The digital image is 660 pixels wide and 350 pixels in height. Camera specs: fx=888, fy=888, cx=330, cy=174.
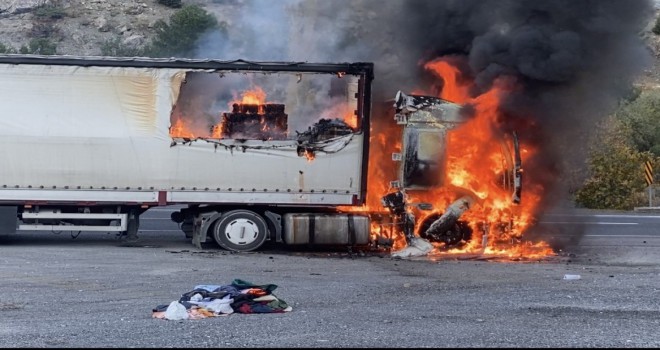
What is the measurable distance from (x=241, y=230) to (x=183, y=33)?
22614 millimetres

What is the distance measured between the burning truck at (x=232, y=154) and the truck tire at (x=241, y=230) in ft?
0.06

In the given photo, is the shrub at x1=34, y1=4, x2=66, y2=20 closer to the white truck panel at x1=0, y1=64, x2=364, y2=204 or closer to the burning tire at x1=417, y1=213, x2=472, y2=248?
the white truck panel at x1=0, y1=64, x2=364, y2=204

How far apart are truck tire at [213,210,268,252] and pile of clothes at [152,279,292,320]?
5954mm

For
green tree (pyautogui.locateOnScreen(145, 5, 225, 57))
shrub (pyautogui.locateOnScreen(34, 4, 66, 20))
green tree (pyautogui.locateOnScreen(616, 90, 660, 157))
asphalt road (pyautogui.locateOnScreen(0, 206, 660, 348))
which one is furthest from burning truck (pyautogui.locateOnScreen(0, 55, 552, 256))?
shrub (pyautogui.locateOnScreen(34, 4, 66, 20))

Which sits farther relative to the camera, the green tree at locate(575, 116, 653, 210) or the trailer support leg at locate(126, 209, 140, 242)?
the green tree at locate(575, 116, 653, 210)

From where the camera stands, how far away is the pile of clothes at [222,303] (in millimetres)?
8367

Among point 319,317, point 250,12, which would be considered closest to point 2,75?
point 319,317

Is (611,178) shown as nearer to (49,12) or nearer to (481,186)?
(481,186)

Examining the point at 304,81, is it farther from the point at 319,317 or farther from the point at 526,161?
the point at 319,317

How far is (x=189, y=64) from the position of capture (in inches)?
576

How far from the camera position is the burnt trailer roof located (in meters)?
14.5

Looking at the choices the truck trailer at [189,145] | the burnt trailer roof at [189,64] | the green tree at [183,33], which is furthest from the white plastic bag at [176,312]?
the green tree at [183,33]

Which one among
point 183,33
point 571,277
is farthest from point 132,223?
point 183,33

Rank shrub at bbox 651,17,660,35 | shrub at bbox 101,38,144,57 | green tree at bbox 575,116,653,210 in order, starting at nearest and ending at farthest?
1. green tree at bbox 575,116,653,210
2. shrub at bbox 101,38,144,57
3. shrub at bbox 651,17,660,35
